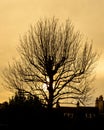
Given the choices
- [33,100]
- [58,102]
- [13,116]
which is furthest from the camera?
[58,102]

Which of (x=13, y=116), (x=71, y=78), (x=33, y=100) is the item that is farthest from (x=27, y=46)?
(x=13, y=116)

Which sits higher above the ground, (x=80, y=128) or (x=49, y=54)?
(x=49, y=54)

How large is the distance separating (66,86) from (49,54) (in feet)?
11.1

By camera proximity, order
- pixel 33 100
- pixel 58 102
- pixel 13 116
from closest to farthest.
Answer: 1. pixel 13 116
2. pixel 33 100
3. pixel 58 102

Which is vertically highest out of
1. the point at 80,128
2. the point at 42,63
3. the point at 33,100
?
the point at 42,63

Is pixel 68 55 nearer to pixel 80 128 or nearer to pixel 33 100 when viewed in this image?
pixel 33 100

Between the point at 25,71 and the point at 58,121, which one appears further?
the point at 25,71

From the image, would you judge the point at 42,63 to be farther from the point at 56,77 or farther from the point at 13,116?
the point at 13,116

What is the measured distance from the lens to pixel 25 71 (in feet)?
111

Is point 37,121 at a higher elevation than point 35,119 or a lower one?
lower

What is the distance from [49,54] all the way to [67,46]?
73.8 inches

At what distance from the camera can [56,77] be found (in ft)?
112

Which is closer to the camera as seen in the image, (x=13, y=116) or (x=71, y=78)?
(x=13, y=116)

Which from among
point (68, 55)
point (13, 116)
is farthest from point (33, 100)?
point (68, 55)
